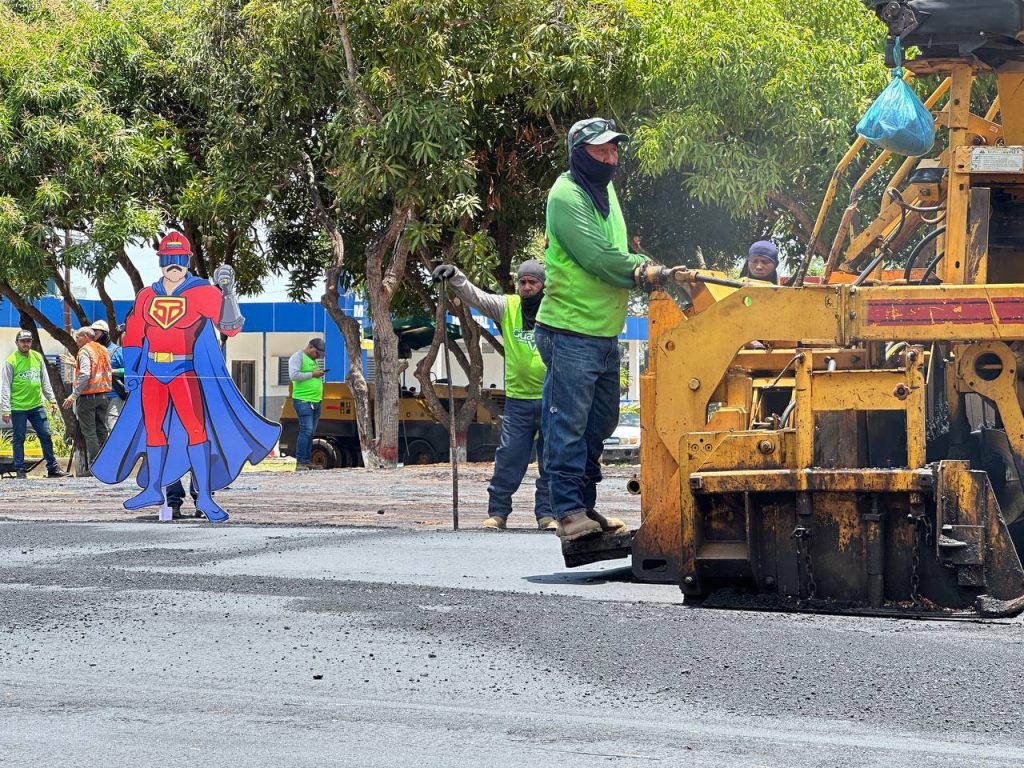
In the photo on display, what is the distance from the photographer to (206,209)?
22953 millimetres

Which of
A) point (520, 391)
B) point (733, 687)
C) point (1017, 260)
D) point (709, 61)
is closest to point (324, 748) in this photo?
point (733, 687)

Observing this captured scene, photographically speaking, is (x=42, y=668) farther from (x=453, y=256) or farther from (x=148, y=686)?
(x=453, y=256)

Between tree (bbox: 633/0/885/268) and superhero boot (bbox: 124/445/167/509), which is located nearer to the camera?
superhero boot (bbox: 124/445/167/509)

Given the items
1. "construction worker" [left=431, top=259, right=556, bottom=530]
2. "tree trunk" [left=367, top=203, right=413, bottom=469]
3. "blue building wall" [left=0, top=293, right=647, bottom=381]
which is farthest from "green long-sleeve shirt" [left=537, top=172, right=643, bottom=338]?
"blue building wall" [left=0, top=293, right=647, bottom=381]

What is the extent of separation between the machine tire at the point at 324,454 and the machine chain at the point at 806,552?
55.9 ft

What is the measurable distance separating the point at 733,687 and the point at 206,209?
1894cm

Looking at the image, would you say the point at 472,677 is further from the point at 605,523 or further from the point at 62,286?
the point at 62,286

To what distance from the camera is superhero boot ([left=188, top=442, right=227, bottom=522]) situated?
440 inches

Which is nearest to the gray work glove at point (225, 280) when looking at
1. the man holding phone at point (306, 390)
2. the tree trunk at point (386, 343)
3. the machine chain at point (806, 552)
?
the machine chain at point (806, 552)

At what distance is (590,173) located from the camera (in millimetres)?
7500

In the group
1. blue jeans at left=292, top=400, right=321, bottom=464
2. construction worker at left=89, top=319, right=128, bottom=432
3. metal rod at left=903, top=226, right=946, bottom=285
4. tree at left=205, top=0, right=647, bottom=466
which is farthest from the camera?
blue jeans at left=292, top=400, right=321, bottom=464

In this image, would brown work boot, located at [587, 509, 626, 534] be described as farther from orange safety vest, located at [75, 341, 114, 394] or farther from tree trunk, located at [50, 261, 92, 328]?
tree trunk, located at [50, 261, 92, 328]

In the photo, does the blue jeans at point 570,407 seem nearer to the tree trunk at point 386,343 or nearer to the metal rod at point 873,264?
the metal rod at point 873,264

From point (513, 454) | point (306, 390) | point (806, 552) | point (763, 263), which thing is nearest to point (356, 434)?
point (306, 390)
